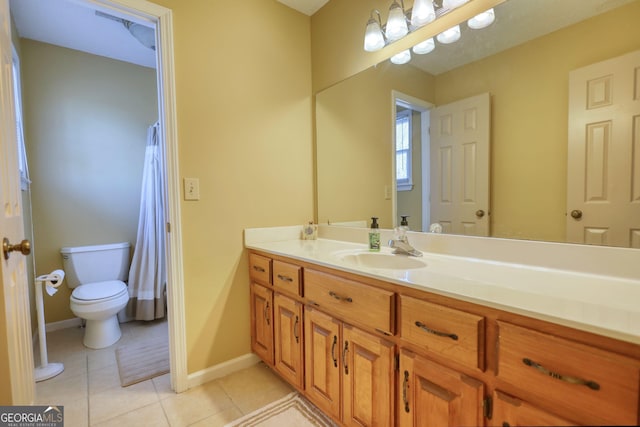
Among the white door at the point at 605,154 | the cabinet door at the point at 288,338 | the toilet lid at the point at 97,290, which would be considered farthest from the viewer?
the toilet lid at the point at 97,290

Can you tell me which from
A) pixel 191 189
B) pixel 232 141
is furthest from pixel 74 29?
pixel 191 189

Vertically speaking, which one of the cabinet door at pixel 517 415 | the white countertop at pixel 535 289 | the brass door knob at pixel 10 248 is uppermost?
the brass door knob at pixel 10 248

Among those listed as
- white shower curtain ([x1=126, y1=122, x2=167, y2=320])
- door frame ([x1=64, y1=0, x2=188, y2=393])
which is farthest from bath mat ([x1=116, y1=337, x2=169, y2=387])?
white shower curtain ([x1=126, y1=122, x2=167, y2=320])

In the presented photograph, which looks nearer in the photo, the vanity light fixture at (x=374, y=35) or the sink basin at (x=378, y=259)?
the sink basin at (x=378, y=259)

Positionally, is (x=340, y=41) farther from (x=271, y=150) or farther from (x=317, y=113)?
(x=271, y=150)

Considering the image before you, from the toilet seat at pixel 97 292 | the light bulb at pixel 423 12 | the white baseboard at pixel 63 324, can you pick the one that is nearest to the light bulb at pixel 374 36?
the light bulb at pixel 423 12

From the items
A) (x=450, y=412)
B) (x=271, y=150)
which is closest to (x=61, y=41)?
(x=271, y=150)

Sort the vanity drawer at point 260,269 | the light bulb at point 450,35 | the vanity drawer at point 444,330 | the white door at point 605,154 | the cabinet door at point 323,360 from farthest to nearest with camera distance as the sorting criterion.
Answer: the vanity drawer at point 260,269, the light bulb at point 450,35, the cabinet door at point 323,360, the white door at point 605,154, the vanity drawer at point 444,330

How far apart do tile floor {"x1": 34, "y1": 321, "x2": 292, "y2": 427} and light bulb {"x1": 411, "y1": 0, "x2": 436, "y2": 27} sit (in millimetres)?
2057

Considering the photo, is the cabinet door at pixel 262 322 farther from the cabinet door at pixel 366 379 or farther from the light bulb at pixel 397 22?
the light bulb at pixel 397 22

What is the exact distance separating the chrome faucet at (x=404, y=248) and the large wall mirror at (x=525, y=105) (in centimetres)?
16

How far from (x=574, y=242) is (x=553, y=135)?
404mm

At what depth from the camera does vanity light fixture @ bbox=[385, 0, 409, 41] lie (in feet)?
4.83

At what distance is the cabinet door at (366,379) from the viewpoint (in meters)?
1.02
